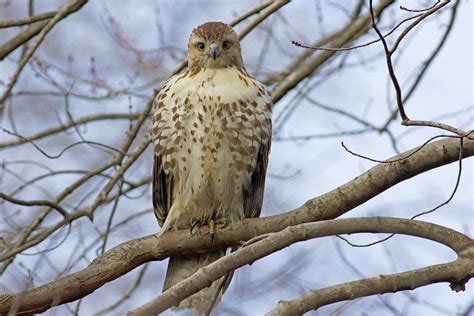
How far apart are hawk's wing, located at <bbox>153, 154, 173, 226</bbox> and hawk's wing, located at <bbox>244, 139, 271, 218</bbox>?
46 centimetres

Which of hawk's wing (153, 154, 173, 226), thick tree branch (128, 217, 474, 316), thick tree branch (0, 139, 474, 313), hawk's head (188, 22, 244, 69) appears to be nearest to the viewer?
thick tree branch (128, 217, 474, 316)

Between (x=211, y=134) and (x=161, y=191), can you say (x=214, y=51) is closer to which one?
(x=211, y=134)

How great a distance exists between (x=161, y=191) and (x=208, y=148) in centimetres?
54

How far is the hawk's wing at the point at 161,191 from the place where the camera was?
18.1 feet

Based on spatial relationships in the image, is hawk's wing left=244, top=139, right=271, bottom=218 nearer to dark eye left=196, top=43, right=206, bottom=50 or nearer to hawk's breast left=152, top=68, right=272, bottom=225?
hawk's breast left=152, top=68, right=272, bottom=225

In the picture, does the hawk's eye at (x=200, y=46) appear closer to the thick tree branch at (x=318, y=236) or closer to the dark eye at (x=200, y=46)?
the dark eye at (x=200, y=46)

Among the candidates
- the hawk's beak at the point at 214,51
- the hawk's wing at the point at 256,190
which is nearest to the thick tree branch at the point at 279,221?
the hawk's wing at the point at 256,190

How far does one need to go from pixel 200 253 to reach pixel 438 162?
162 centimetres

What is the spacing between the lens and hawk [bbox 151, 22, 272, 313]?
5.26 m

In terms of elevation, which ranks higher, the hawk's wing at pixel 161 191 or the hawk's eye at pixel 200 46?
the hawk's eye at pixel 200 46

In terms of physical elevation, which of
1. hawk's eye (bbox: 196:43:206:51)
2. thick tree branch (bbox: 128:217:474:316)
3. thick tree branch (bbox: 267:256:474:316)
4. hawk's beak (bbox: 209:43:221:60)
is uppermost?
hawk's eye (bbox: 196:43:206:51)

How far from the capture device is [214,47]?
221 inches

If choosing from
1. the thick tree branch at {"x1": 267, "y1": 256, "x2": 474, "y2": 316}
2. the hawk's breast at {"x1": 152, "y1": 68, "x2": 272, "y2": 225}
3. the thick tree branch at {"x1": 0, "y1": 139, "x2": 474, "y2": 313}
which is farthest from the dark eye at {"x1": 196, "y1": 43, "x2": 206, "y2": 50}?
the thick tree branch at {"x1": 267, "y1": 256, "x2": 474, "y2": 316}

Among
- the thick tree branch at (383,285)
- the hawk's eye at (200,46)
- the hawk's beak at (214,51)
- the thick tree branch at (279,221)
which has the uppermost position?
the hawk's eye at (200,46)
